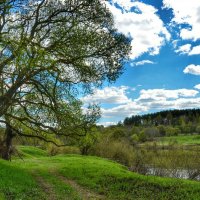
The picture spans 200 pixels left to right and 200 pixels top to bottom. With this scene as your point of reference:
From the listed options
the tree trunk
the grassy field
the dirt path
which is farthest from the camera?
the tree trunk

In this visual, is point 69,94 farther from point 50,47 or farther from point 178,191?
point 178,191

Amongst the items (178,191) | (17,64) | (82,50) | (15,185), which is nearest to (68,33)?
(82,50)

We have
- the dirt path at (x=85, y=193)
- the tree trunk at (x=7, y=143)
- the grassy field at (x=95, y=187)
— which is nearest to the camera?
the grassy field at (x=95, y=187)

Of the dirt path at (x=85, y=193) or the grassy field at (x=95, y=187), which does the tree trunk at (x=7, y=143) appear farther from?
the dirt path at (x=85, y=193)

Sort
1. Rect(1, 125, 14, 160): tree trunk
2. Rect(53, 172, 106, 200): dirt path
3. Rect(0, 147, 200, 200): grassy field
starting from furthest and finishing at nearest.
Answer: Rect(1, 125, 14, 160): tree trunk
Rect(53, 172, 106, 200): dirt path
Rect(0, 147, 200, 200): grassy field

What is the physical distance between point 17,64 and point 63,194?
24.4 feet

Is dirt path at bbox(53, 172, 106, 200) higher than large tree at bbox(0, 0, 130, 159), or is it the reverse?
large tree at bbox(0, 0, 130, 159)

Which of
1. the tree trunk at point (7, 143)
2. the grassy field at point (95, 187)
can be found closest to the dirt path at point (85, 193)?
the grassy field at point (95, 187)

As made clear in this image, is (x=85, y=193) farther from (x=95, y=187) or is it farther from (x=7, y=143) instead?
(x=7, y=143)

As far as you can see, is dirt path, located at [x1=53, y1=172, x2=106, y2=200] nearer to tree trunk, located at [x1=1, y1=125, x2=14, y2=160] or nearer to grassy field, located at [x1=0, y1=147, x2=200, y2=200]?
grassy field, located at [x1=0, y1=147, x2=200, y2=200]

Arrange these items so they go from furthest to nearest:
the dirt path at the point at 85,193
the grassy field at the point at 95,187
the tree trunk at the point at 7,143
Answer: the tree trunk at the point at 7,143
the dirt path at the point at 85,193
the grassy field at the point at 95,187

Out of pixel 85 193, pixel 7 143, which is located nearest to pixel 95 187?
pixel 85 193

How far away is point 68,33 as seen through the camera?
24.3 meters

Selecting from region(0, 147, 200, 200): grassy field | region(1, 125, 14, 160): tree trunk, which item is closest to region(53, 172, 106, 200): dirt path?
region(0, 147, 200, 200): grassy field
